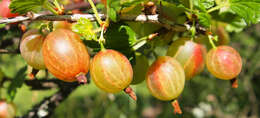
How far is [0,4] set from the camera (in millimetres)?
710

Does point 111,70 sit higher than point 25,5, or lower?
lower

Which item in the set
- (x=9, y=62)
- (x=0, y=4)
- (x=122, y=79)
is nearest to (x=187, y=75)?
(x=122, y=79)

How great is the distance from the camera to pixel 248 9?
0.62 metres

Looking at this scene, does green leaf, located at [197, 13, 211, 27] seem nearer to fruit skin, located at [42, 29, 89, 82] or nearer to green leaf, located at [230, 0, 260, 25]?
green leaf, located at [230, 0, 260, 25]

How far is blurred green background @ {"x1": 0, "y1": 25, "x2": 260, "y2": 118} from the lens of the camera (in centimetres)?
178

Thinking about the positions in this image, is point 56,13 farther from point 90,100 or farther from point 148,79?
point 90,100

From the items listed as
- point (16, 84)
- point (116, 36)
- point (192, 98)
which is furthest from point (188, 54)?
point (192, 98)

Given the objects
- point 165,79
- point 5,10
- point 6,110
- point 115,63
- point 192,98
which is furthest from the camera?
point 192,98

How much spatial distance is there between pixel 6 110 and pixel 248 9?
84cm

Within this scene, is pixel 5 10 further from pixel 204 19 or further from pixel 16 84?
pixel 204 19

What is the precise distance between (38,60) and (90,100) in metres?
1.40

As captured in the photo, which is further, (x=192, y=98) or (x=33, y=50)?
(x=192, y=98)

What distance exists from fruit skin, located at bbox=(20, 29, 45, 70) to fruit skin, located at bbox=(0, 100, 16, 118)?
44 centimetres

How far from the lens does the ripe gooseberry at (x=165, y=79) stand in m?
0.58
